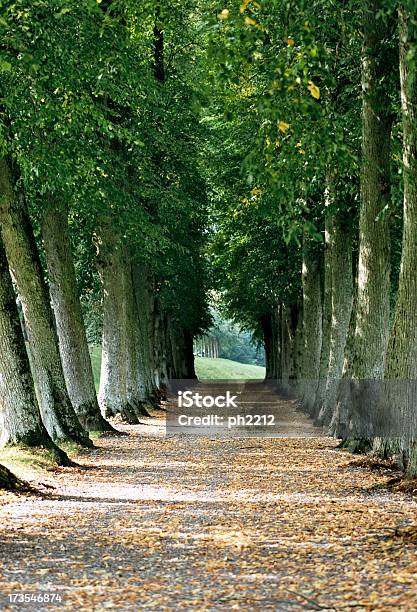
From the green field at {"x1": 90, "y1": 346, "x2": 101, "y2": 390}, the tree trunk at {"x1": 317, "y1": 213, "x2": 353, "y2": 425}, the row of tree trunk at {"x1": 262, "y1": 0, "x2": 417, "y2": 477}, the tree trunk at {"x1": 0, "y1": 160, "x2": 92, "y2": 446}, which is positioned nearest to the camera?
the row of tree trunk at {"x1": 262, "y1": 0, "x2": 417, "y2": 477}

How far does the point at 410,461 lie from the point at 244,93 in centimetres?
1788

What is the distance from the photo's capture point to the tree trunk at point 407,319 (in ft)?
44.8

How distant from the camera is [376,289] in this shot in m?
18.5

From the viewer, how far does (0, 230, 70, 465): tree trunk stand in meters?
15.8

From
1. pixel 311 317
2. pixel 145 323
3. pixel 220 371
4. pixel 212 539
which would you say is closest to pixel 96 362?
pixel 220 371

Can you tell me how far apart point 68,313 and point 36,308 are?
313 centimetres

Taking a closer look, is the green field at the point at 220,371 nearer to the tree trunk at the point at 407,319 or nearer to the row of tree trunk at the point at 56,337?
the row of tree trunk at the point at 56,337

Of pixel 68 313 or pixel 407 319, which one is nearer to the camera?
pixel 407 319

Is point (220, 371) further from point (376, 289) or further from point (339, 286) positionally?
point (376, 289)

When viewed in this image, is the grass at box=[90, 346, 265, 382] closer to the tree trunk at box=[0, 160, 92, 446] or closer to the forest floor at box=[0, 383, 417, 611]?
the tree trunk at box=[0, 160, 92, 446]

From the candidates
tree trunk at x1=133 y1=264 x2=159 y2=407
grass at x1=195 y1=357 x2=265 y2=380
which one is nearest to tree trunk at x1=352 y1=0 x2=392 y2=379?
tree trunk at x1=133 y1=264 x2=159 y2=407

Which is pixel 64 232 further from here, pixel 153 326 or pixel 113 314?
pixel 153 326

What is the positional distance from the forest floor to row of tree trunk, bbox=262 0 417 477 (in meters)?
1.05

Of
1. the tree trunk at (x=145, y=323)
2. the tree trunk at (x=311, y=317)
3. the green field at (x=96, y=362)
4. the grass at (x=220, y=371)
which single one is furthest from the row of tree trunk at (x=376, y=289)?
the grass at (x=220, y=371)
